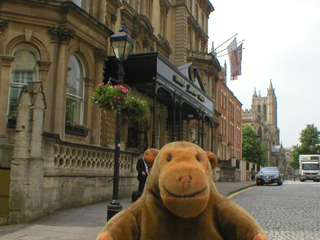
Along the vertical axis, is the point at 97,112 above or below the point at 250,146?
below

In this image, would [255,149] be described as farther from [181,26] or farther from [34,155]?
[34,155]

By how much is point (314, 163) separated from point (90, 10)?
39.6 meters

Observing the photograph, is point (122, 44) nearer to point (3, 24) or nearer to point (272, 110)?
point (3, 24)

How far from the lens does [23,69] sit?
13.7 meters

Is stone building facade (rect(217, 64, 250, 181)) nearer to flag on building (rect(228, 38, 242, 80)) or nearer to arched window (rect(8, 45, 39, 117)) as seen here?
flag on building (rect(228, 38, 242, 80))

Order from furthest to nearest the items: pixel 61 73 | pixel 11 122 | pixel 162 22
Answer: pixel 162 22 < pixel 61 73 < pixel 11 122

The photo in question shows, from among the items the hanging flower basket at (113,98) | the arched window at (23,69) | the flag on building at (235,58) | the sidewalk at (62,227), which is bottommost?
the sidewalk at (62,227)

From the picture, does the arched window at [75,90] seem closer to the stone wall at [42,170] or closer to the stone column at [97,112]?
the stone column at [97,112]

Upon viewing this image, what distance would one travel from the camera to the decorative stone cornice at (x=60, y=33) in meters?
13.9

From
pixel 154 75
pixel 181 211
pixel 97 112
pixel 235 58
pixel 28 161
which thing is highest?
pixel 235 58

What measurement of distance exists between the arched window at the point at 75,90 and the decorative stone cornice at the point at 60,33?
124 centimetres

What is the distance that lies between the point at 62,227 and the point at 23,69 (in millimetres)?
7607

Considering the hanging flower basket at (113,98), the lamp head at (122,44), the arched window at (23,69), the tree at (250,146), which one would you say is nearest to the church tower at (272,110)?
the tree at (250,146)

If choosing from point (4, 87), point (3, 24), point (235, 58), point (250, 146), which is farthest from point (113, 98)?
point (250, 146)
